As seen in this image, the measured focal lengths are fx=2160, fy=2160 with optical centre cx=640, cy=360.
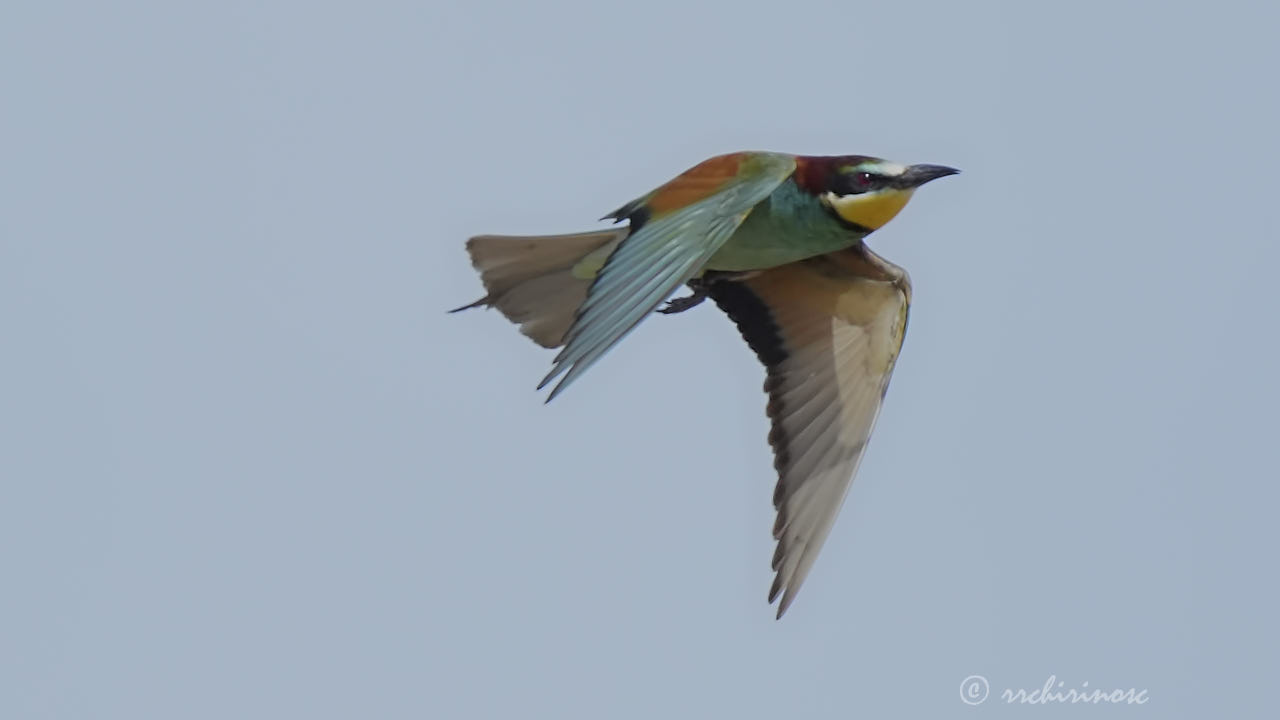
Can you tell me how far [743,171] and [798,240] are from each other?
358 millimetres

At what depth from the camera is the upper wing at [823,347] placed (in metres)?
6.90

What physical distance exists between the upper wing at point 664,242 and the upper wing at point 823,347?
0.75 m

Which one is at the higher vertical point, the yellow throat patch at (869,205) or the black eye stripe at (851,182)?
the black eye stripe at (851,182)

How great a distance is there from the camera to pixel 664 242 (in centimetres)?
588

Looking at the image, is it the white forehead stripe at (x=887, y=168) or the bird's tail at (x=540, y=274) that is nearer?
the white forehead stripe at (x=887, y=168)

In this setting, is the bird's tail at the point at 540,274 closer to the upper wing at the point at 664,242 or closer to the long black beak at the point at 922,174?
the upper wing at the point at 664,242

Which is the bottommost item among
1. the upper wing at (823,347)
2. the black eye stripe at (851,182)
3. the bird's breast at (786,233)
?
the upper wing at (823,347)

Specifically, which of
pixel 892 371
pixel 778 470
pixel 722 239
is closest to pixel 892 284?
pixel 892 371

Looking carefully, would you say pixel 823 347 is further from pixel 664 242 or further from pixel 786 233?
pixel 664 242

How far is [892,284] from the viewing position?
7.07 m

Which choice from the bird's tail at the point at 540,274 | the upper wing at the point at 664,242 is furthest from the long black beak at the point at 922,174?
the bird's tail at the point at 540,274

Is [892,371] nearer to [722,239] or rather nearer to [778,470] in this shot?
[778,470]

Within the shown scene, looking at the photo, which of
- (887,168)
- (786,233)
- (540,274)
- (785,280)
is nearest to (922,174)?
(887,168)

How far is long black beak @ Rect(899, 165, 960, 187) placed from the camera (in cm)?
649
